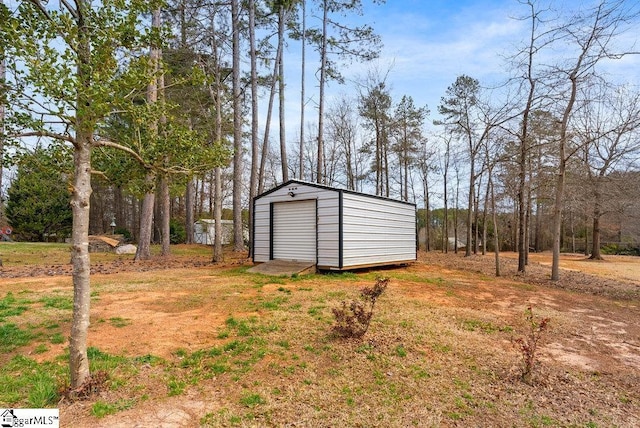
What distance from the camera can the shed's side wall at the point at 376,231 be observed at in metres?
7.98

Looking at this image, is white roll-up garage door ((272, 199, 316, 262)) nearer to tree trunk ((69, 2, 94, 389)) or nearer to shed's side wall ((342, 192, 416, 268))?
shed's side wall ((342, 192, 416, 268))

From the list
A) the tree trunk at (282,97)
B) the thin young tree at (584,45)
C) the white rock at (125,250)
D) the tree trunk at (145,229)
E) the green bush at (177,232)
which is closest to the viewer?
the thin young tree at (584,45)

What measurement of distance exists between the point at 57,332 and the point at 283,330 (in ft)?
8.12

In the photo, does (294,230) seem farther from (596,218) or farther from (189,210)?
(596,218)

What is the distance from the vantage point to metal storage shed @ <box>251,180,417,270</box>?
309 inches

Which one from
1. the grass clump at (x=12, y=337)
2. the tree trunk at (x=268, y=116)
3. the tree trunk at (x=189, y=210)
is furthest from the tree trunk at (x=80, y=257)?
the tree trunk at (x=189, y=210)

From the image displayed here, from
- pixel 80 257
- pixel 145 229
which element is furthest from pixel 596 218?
pixel 80 257

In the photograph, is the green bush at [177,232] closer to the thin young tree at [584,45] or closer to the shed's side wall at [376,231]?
the shed's side wall at [376,231]

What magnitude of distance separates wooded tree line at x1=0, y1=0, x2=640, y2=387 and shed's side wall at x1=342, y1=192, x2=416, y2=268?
2627 millimetres

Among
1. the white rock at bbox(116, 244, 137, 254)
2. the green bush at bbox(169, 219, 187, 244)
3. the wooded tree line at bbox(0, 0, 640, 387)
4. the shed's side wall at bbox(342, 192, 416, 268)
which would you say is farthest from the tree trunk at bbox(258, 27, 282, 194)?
the green bush at bbox(169, 219, 187, 244)

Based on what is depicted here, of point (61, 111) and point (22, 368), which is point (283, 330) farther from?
point (61, 111)

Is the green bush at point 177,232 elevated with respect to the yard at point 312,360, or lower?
elevated

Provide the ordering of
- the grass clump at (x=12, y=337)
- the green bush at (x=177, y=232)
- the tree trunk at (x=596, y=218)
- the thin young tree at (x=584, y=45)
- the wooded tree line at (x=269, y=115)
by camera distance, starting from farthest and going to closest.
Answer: the green bush at (x=177, y=232) < the tree trunk at (x=596, y=218) < the thin young tree at (x=584, y=45) < the grass clump at (x=12, y=337) < the wooded tree line at (x=269, y=115)

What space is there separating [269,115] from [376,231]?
8.00m
